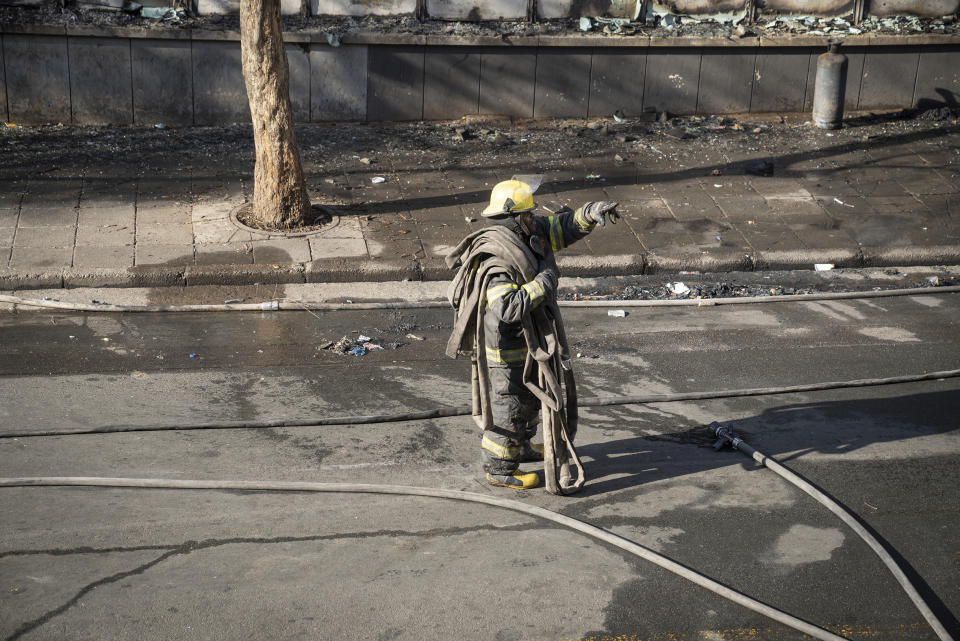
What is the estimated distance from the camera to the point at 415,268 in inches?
388

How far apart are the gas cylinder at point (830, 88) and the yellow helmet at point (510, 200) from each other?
8.76 metres

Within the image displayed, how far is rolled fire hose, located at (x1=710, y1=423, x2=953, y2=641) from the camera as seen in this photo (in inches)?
205

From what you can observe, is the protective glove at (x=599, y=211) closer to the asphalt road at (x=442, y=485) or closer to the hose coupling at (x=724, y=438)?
the asphalt road at (x=442, y=485)

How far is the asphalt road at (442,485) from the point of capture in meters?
5.23

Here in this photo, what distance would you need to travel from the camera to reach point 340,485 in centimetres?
625

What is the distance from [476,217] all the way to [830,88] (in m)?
5.54

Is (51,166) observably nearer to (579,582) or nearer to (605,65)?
(605,65)

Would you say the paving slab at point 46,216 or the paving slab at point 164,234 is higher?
the paving slab at point 46,216

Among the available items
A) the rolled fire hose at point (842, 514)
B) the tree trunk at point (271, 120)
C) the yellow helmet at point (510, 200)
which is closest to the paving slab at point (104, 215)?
the tree trunk at point (271, 120)

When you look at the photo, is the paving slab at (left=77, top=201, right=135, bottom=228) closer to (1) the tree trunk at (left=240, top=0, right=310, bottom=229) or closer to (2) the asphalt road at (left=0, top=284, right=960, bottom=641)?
(1) the tree trunk at (left=240, top=0, right=310, bottom=229)

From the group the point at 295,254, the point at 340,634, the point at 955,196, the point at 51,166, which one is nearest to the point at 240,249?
the point at 295,254

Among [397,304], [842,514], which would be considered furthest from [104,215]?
[842,514]

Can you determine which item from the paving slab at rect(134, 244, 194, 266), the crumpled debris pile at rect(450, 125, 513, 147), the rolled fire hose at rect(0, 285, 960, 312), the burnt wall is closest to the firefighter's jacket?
the rolled fire hose at rect(0, 285, 960, 312)

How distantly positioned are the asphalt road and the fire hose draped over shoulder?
377mm
